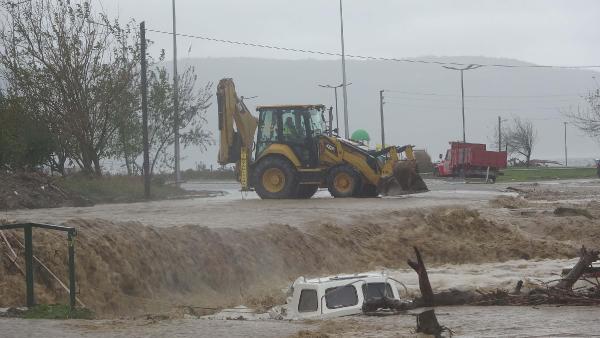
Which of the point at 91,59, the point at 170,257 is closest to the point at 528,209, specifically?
the point at 170,257

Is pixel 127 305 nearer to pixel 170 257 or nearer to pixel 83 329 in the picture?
pixel 170 257

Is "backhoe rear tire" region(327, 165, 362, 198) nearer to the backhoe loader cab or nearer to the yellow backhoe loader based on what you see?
the yellow backhoe loader

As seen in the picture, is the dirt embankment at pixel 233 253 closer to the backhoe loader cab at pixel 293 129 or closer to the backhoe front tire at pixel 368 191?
the backhoe front tire at pixel 368 191

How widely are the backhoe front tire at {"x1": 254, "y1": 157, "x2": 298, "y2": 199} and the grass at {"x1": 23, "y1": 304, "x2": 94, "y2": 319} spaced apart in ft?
63.0

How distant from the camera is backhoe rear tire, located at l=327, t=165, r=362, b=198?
31.9m

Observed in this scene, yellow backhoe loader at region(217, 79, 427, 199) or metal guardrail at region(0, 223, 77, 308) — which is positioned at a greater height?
yellow backhoe loader at region(217, 79, 427, 199)

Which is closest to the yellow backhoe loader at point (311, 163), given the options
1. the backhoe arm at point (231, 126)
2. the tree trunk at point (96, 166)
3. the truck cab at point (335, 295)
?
the backhoe arm at point (231, 126)

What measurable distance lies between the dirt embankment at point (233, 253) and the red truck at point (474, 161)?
2899 centimetres

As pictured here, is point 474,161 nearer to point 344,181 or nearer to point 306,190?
point 306,190

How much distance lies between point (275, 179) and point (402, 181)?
4.14 metres

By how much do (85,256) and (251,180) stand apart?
16.7 metres

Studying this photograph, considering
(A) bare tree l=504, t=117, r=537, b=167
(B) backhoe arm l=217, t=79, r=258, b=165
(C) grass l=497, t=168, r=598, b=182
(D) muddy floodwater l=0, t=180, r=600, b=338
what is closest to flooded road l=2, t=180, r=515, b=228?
(D) muddy floodwater l=0, t=180, r=600, b=338

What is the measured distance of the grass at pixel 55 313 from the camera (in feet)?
41.1

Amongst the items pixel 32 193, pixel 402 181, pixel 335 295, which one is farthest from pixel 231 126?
pixel 335 295
